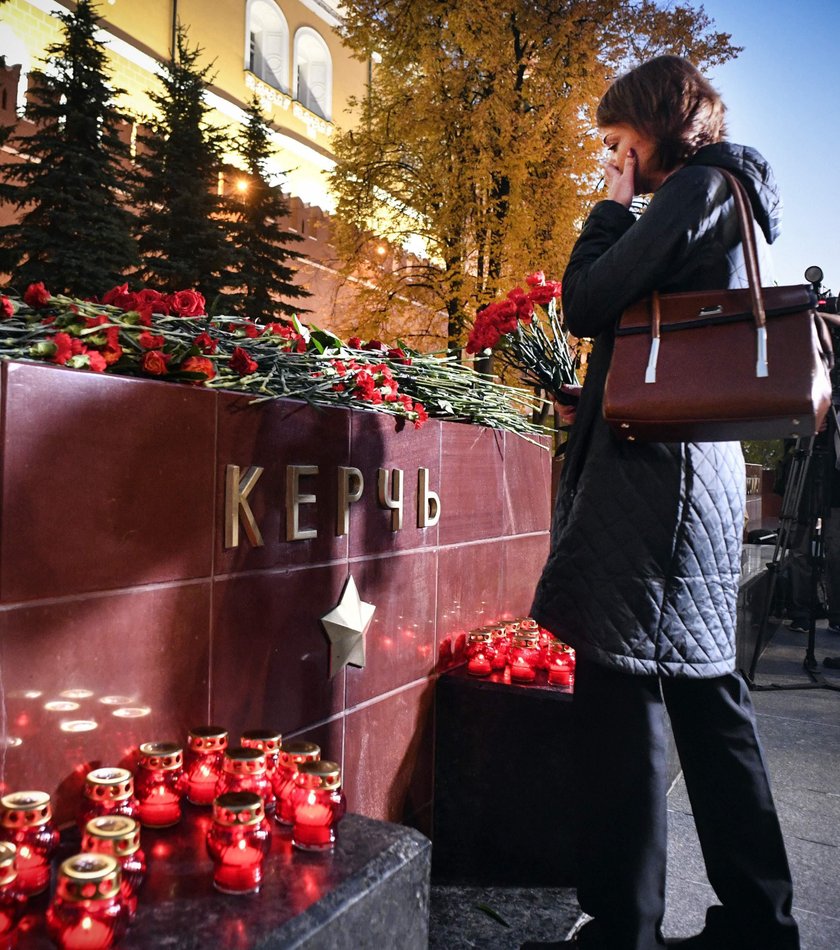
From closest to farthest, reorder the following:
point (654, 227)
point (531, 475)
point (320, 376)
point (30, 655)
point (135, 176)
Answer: point (30, 655)
point (654, 227)
point (320, 376)
point (531, 475)
point (135, 176)

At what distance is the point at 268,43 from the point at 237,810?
24445mm

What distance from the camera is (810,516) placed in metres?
4.94

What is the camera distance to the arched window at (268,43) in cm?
2148

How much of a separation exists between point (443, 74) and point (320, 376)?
10.5 m

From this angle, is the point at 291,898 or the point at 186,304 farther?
the point at 186,304

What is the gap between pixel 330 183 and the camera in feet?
39.4

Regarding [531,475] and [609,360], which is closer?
[609,360]

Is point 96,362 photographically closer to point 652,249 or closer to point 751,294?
point 652,249

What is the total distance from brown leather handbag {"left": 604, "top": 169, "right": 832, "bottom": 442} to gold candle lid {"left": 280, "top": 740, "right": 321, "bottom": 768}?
0.84 metres

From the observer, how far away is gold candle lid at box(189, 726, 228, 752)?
1519mm

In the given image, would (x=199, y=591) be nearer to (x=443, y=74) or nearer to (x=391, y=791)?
(x=391, y=791)

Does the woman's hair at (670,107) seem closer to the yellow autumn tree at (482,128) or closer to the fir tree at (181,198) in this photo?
the yellow autumn tree at (482,128)

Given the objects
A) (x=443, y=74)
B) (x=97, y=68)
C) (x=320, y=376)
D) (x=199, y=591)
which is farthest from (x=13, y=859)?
(x=97, y=68)

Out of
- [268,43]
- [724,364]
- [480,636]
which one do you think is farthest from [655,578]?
[268,43]
